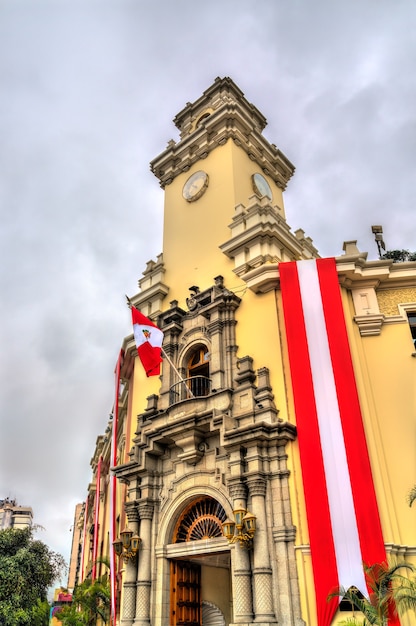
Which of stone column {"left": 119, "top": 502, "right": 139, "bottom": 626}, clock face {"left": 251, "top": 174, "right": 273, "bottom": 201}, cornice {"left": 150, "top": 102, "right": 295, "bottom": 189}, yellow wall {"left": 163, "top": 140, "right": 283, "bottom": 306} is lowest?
stone column {"left": 119, "top": 502, "right": 139, "bottom": 626}

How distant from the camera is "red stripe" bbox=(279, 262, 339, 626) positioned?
12.1m

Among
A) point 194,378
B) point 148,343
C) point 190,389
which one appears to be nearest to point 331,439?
point 194,378

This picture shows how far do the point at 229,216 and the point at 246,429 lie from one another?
1006 centimetres

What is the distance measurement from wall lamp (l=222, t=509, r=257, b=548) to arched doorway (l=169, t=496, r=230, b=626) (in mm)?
1406

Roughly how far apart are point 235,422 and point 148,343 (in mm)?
4583

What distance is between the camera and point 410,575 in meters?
12.4

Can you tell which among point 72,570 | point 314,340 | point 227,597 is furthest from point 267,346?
point 72,570

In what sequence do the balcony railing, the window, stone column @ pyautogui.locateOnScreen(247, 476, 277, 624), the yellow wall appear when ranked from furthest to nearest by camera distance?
the yellow wall < the balcony railing < the window < stone column @ pyautogui.locateOnScreen(247, 476, 277, 624)

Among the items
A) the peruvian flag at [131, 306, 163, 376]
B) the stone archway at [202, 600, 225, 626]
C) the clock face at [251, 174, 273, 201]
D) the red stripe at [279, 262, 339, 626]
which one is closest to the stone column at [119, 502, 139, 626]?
the stone archway at [202, 600, 225, 626]

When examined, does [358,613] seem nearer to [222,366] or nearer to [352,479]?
[352,479]

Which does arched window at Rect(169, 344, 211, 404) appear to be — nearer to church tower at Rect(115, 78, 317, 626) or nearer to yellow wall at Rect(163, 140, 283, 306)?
church tower at Rect(115, 78, 317, 626)

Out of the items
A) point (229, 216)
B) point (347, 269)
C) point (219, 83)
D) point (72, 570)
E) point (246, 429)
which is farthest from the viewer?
point (72, 570)

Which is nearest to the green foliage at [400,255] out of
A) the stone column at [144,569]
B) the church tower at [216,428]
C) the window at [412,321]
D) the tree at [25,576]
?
the church tower at [216,428]

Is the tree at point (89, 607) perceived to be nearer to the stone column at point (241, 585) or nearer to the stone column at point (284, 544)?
the stone column at point (241, 585)
